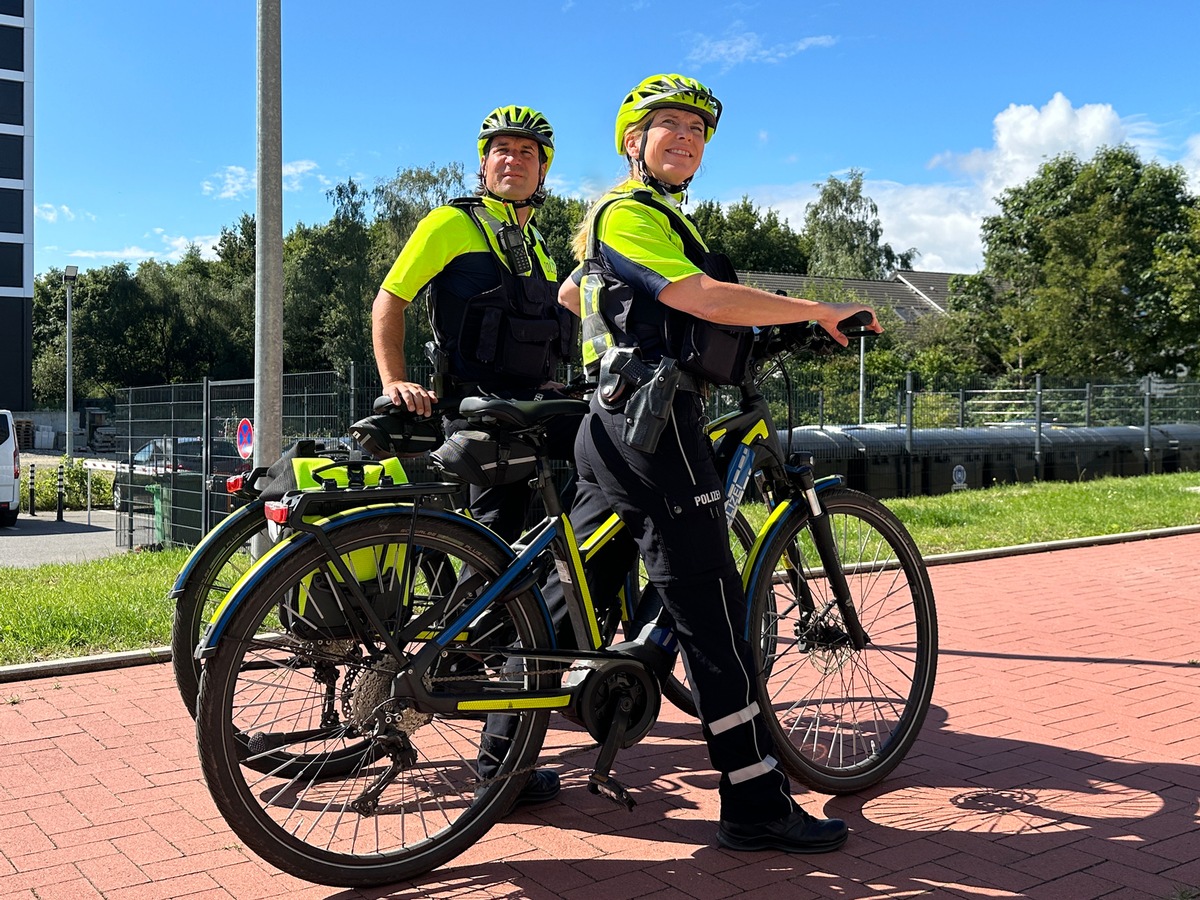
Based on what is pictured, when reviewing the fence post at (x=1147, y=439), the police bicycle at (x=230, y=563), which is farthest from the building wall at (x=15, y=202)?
the police bicycle at (x=230, y=563)

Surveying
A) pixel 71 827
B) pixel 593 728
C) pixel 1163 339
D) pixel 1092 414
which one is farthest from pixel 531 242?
pixel 1163 339

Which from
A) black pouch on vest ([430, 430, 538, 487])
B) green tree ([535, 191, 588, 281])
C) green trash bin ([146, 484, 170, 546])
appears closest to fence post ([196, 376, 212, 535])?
green trash bin ([146, 484, 170, 546])

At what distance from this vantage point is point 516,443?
3.48 meters

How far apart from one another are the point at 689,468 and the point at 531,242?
132 centimetres

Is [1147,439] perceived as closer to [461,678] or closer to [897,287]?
[461,678]

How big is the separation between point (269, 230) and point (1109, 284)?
124ft

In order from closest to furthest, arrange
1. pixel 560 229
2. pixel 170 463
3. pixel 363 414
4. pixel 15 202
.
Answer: pixel 363 414
pixel 170 463
pixel 560 229
pixel 15 202

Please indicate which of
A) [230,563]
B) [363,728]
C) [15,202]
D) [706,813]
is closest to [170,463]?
[230,563]

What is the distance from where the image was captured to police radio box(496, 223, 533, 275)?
414 centimetres

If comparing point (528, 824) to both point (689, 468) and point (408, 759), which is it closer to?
point (408, 759)

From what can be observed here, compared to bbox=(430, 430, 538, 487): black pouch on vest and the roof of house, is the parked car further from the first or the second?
the roof of house

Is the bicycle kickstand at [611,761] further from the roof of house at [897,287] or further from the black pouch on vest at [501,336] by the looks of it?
the roof of house at [897,287]

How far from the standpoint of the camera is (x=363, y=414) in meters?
11.7

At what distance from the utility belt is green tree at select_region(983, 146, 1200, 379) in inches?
1445
